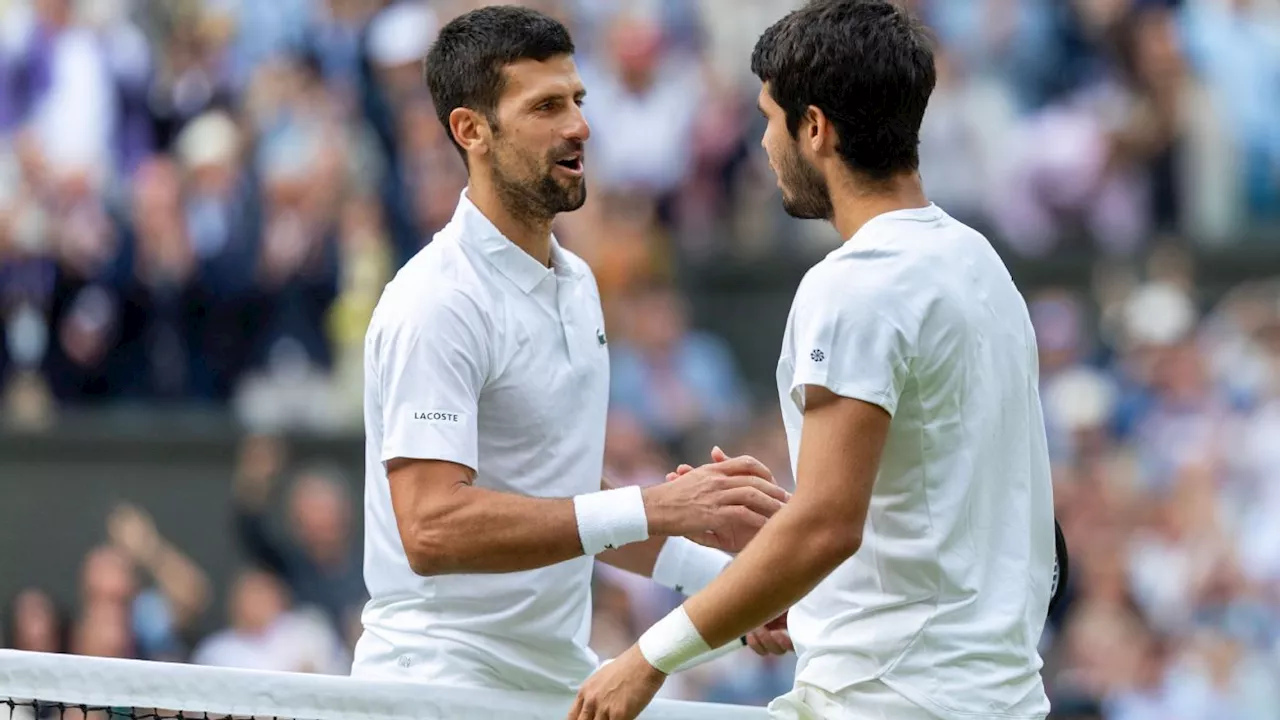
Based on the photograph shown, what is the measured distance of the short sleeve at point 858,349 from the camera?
3363mm

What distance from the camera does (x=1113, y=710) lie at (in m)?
8.01

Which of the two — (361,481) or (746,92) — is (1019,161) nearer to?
(746,92)

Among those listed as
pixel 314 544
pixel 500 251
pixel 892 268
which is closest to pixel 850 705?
pixel 892 268

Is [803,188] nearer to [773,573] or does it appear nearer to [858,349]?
[858,349]

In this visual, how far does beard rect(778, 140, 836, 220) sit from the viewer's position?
3658 mm

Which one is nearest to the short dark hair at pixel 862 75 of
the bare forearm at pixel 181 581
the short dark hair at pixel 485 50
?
the short dark hair at pixel 485 50

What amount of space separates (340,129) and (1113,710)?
5230 mm

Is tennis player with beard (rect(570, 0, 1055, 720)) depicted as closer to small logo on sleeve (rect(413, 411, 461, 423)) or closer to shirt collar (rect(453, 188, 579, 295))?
small logo on sleeve (rect(413, 411, 461, 423))

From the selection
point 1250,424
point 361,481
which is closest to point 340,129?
point 361,481

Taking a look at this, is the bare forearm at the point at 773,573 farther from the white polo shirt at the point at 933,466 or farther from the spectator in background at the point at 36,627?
the spectator in background at the point at 36,627

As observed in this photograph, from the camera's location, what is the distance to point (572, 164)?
4355 mm

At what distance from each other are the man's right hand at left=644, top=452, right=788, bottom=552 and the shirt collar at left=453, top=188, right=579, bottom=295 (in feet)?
1.97

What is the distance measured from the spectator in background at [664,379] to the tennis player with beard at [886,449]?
19.3 feet

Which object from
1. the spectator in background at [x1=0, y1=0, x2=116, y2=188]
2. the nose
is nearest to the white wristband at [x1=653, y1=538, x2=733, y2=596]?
the nose
